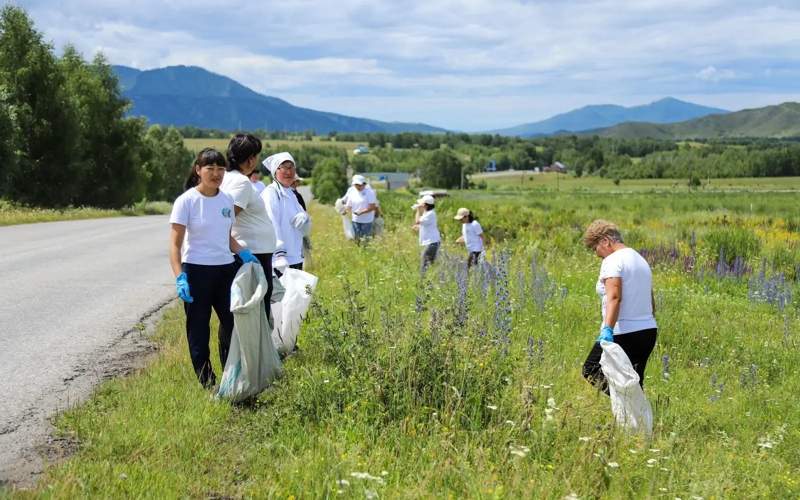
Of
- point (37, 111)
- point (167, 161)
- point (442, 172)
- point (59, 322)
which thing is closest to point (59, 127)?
point (37, 111)

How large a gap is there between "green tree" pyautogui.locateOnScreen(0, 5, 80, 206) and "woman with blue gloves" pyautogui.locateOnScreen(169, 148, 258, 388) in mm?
33222

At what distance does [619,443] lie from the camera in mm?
4414

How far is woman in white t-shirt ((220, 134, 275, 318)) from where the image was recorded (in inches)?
216

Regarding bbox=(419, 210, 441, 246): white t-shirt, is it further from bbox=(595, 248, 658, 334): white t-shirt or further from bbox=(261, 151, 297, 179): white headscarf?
bbox=(595, 248, 658, 334): white t-shirt

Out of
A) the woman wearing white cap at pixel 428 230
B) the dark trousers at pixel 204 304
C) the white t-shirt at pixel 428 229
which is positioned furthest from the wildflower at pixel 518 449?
the white t-shirt at pixel 428 229

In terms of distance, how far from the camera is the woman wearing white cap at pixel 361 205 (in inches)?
546

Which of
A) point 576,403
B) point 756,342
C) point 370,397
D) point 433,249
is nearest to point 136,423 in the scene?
point 370,397

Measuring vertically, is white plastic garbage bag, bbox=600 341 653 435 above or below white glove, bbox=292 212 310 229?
below

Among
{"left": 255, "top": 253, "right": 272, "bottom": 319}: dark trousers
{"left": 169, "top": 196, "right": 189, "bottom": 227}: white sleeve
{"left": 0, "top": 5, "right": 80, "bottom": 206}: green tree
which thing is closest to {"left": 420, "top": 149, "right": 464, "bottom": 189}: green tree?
{"left": 0, "top": 5, "right": 80, "bottom": 206}: green tree

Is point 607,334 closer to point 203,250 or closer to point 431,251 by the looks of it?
point 203,250

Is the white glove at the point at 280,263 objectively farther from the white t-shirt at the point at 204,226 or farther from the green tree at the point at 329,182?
the green tree at the point at 329,182

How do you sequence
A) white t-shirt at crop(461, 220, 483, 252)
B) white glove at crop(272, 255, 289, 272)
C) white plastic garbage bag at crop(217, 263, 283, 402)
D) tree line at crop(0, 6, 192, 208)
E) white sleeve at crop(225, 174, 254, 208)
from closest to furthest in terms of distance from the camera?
white plastic garbage bag at crop(217, 263, 283, 402), white sleeve at crop(225, 174, 254, 208), white glove at crop(272, 255, 289, 272), white t-shirt at crop(461, 220, 483, 252), tree line at crop(0, 6, 192, 208)

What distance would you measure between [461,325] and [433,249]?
7.23 metres

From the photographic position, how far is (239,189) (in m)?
5.46
